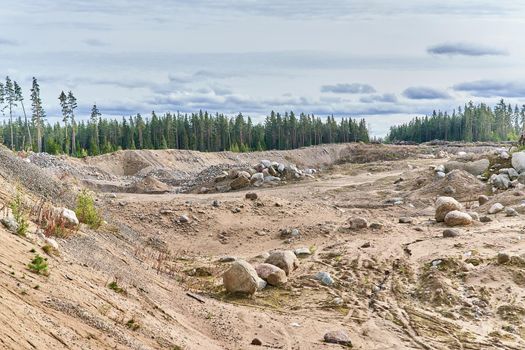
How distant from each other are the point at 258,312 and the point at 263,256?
13.0 ft

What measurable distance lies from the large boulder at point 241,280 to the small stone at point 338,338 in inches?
91.4

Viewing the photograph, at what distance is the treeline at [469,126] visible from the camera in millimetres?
105188

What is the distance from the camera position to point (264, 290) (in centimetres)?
1198

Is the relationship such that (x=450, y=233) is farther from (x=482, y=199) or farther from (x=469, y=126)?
(x=469, y=126)

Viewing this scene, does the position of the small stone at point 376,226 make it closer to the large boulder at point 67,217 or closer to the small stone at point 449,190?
the small stone at point 449,190

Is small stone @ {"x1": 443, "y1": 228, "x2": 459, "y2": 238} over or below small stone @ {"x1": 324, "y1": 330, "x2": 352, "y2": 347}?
over

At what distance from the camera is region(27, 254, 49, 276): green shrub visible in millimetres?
7410

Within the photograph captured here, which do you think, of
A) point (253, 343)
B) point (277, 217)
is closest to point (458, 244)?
point (277, 217)

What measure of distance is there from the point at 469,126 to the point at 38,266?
104626 mm

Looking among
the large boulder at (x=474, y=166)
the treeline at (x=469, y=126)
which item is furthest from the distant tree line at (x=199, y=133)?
the large boulder at (x=474, y=166)

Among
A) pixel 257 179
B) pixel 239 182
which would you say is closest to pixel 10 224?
pixel 239 182

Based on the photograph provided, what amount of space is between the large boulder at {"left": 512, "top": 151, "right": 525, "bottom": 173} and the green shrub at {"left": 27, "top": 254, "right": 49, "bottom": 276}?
69.9 ft

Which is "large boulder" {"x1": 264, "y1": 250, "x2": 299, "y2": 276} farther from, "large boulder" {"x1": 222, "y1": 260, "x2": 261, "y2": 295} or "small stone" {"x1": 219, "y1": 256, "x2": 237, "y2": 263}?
"small stone" {"x1": 219, "y1": 256, "x2": 237, "y2": 263}

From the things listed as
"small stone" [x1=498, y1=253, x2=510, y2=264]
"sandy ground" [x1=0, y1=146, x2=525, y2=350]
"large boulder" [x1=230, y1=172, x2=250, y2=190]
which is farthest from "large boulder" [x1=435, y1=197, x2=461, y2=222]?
"large boulder" [x1=230, y1=172, x2=250, y2=190]
